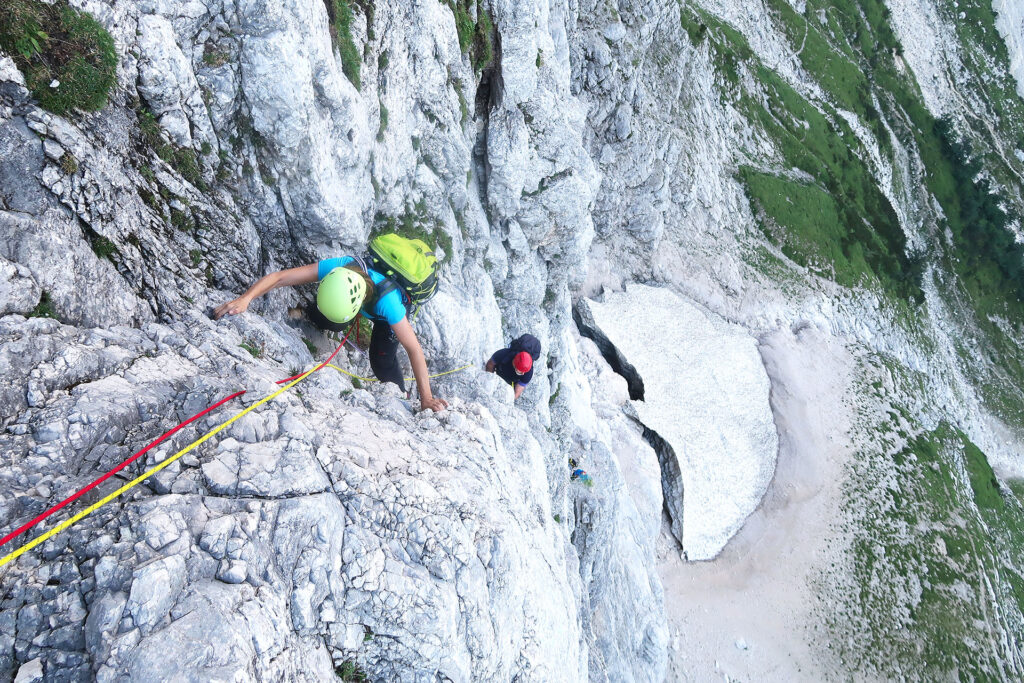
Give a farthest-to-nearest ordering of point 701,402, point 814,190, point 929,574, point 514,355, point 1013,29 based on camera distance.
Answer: point 1013,29 < point 814,190 < point 701,402 < point 929,574 < point 514,355

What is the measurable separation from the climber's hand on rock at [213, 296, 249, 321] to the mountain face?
0.17 meters

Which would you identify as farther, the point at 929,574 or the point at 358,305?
the point at 929,574

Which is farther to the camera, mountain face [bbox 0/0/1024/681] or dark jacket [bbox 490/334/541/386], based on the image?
dark jacket [bbox 490/334/541/386]

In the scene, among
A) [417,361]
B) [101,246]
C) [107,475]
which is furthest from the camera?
[417,361]

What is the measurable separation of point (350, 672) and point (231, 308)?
19.3ft

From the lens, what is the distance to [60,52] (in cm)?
700

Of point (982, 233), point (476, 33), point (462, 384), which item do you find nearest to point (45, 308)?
point (462, 384)

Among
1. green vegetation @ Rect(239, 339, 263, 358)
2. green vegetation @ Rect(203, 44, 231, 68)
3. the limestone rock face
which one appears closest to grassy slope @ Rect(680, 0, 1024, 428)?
the limestone rock face

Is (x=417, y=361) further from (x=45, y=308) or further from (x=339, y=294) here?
(x=45, y=308)

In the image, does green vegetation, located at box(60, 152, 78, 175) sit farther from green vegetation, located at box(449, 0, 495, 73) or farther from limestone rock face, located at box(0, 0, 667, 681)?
green vegetation, located at box(449, 0, 495, 73)

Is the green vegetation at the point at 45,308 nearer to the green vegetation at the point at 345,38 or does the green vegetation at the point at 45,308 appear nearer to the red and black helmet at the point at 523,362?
the green vegetation at the point at 345,38

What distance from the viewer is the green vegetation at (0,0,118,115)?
6.69m

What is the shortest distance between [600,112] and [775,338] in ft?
71.9

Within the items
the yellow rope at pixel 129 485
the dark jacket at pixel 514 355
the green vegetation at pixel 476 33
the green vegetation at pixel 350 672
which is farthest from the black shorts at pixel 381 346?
the green vegetation at pixel 476 33
